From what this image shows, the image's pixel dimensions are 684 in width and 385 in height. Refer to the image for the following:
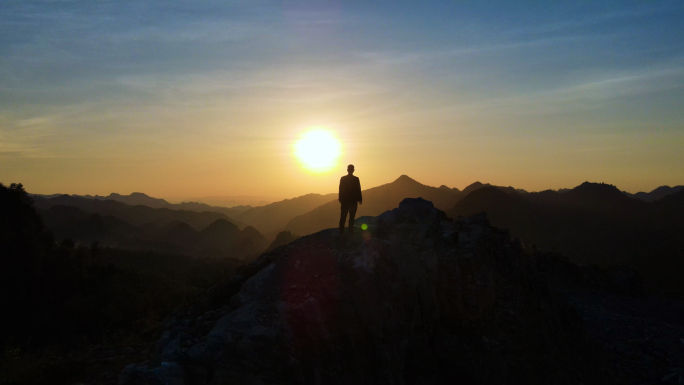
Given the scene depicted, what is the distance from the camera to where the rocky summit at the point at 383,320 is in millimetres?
9250

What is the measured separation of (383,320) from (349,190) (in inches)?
159

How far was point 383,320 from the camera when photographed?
10.9m

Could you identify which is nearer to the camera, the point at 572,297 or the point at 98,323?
the point at 98,323

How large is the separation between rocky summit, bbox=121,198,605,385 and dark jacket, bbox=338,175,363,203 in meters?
1.15

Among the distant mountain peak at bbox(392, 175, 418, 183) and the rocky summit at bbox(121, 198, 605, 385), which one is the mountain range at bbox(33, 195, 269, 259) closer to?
the distant mountain peak at bbox(392, 175, 418, 183)

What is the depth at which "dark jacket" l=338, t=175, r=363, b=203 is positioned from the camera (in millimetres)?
12773

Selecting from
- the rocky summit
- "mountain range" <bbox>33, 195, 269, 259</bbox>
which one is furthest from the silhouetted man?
"mountain range" <bbox>33, 195, 269, 259</bbox>

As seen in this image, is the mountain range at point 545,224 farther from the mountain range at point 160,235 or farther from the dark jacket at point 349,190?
the dark jacket at point 349,190

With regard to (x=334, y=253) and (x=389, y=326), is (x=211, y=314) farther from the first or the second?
(x=389, y=326)

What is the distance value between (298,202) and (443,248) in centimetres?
12647

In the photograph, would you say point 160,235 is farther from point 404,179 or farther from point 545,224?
point 545,224

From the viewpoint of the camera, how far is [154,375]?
7859 mm

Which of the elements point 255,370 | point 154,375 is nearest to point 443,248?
point 255,370

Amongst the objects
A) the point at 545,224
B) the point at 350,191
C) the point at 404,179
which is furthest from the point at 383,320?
the point at 404,179
